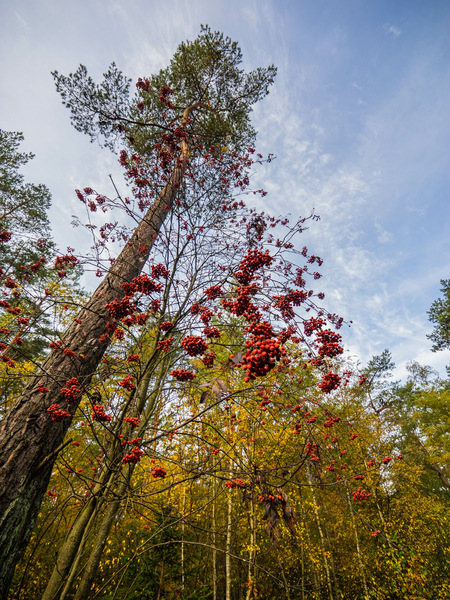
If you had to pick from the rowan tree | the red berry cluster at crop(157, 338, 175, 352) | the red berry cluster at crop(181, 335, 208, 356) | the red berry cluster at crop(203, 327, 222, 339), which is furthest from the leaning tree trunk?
the red berry cluster at crop(203, 327, 222, 339)

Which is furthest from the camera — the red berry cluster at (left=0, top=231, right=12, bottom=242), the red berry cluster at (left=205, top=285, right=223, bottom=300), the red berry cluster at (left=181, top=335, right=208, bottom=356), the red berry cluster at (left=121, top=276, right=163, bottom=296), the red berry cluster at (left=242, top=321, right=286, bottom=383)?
the red berry cluster at (left=0, top=231, right=12, bottom=242)

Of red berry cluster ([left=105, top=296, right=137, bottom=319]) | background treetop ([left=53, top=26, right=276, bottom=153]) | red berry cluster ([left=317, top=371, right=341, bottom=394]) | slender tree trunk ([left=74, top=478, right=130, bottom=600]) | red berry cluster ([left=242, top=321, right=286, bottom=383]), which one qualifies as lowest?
slender tree trunk ([left=74, top=478, right=130, bottom=600])

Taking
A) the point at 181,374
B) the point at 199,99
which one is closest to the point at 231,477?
the point at 181,374

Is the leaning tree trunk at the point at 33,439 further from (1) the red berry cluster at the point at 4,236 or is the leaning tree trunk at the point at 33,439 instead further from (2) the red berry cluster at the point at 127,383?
(1) the red berry cluster at the point at 4,236

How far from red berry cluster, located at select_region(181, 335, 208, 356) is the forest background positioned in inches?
0.4

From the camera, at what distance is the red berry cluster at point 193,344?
1.87 m

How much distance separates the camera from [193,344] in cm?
190

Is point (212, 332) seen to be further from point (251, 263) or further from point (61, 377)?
point (61, 377)

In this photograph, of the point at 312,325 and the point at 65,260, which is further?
the point at 65,260

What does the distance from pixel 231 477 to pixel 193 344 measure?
1.63 m

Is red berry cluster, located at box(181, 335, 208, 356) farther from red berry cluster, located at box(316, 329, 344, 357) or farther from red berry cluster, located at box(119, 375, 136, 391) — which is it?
red berry cluster, located at box(316, 329, 344, 357)

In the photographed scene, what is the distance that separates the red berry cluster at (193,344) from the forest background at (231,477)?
0.01 metres

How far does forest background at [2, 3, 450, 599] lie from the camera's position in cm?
180

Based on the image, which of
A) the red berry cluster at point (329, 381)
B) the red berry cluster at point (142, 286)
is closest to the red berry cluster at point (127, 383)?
the red berry cluster at point (142, 286)
